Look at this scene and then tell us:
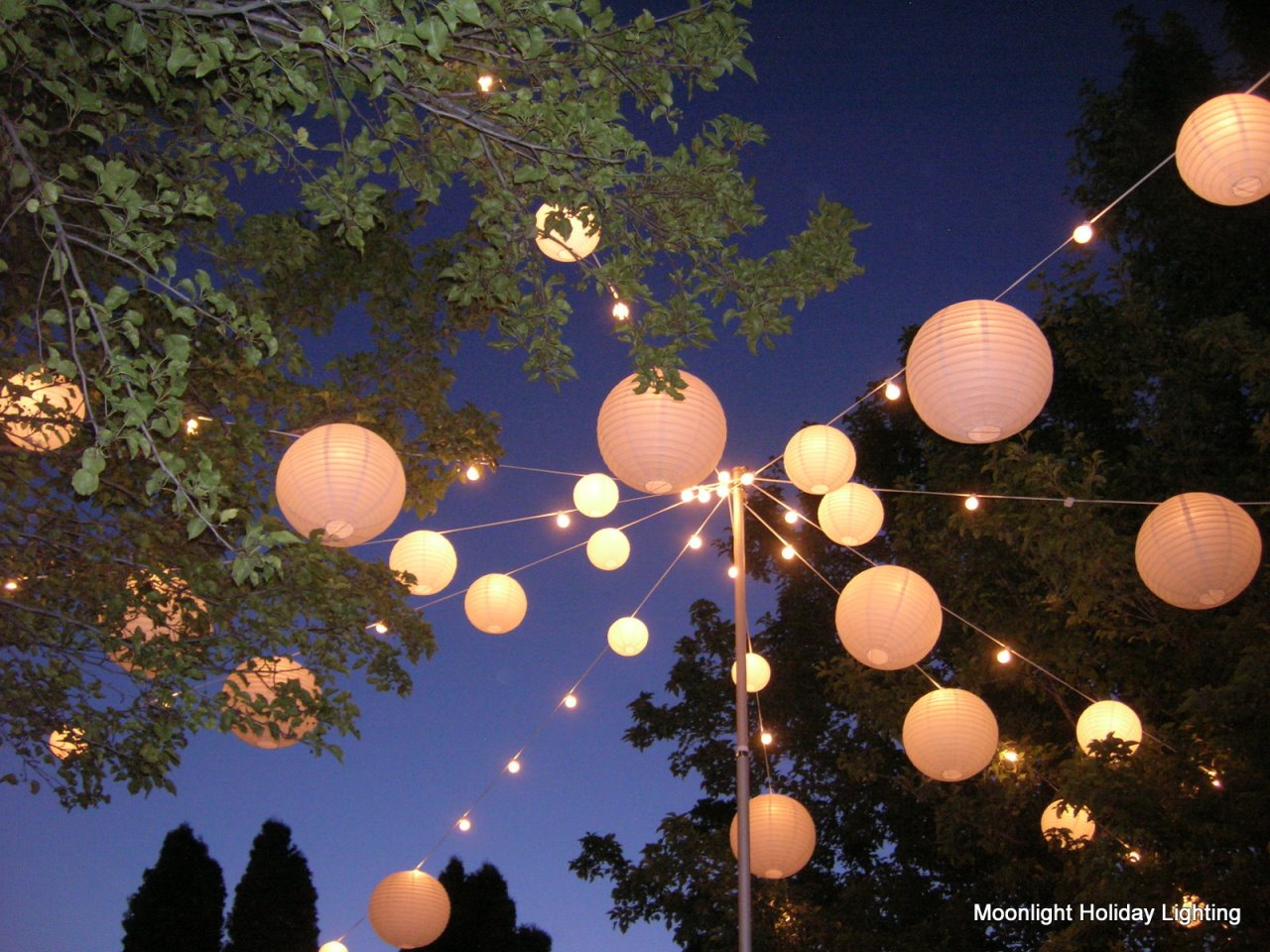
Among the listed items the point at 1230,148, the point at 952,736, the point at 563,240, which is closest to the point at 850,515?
the point at 952,736

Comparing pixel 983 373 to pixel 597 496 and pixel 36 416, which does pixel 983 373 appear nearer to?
pixel 597 496

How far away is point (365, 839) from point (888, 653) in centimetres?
1367

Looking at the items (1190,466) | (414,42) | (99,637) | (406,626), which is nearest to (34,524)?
(99,637)

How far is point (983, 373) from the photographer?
13.2 feet

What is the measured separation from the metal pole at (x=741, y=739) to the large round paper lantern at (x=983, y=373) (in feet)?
6.49

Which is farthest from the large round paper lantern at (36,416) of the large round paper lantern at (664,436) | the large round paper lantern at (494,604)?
the large round paper lantern at (494,604)

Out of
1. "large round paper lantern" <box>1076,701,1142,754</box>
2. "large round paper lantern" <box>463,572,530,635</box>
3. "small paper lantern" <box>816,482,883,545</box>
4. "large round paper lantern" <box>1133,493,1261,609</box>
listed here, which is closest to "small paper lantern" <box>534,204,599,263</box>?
"small paper lantern" <box>816,482,883,545</box>

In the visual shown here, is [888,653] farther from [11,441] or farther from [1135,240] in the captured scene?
[1135,240]

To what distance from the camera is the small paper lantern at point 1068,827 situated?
6621 millimetres

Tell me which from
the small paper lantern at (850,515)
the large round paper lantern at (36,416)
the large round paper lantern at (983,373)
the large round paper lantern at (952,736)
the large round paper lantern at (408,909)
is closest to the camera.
Answer: the large round paper lantern at (36,416)

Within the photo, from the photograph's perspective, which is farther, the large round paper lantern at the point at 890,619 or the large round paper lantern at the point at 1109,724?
the large round paper lantern at the point at 1109,724

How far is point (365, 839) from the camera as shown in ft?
53.7

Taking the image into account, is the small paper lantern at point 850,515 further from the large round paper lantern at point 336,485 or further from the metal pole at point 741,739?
the large round paper lantern at point 336,485

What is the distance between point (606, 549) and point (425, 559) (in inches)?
59.1
